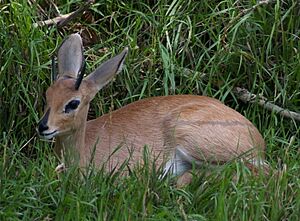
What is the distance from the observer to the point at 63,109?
19.3 feet

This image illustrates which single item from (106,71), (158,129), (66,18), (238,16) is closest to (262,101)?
(238,16)

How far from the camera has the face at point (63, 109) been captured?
5773 mm

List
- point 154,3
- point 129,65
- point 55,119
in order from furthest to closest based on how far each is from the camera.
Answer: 1. point 154,3
2. point 129,65
3. point 55,119

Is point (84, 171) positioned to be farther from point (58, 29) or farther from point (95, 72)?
point (58, 29)

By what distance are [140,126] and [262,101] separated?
96cm

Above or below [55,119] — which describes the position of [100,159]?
below

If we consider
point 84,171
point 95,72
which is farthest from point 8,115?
point 84,171

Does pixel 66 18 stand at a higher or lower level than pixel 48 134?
higher

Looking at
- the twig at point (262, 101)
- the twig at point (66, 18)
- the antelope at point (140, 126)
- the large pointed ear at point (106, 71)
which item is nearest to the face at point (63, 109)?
the antelope at point (140, 126)

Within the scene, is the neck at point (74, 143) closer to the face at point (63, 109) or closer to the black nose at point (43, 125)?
the face at point (63, 109)

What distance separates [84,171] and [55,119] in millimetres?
472

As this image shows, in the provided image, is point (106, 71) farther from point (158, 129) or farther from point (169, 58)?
point (169, 58)

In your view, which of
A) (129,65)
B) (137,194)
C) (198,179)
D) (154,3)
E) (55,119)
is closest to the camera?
(137,194)

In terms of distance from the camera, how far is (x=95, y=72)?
622 cm
